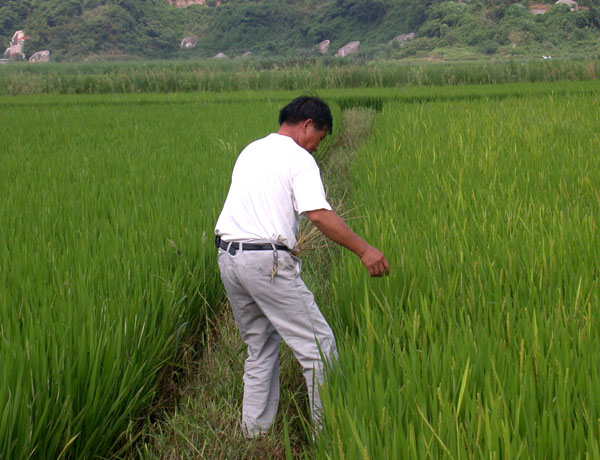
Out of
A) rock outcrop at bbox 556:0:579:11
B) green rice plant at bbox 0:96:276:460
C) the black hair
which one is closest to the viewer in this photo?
green rice plant at bbox 0:96:276:460

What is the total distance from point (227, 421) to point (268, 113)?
267 inches

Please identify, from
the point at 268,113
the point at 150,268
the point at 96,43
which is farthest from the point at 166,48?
the point at 150,268

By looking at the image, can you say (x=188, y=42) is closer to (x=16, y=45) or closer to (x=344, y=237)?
(x=16, y=45)

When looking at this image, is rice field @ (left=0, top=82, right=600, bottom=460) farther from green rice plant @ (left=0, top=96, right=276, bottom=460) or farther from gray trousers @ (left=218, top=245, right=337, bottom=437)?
gray trousers @ (left=218, top=245, right=337, bottom=437)

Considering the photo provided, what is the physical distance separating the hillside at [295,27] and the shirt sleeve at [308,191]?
3960 cm

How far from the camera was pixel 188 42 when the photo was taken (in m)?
56.9

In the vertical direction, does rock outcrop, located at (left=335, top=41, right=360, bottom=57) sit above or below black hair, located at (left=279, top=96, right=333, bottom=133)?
below

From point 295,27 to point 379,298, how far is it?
186 feet

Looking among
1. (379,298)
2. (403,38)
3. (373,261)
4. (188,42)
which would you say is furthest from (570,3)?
(373,261)

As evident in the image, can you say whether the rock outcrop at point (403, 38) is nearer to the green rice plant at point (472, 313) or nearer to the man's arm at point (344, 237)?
the green rice plant at point (472, 313)

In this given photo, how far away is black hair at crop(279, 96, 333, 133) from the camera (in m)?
2.01

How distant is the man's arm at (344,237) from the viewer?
5.91 feet

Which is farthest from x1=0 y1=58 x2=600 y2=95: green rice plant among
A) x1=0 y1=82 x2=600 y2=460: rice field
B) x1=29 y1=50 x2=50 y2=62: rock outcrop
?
x1=29 y1=50 x2=50 y2=62: rock outcrop

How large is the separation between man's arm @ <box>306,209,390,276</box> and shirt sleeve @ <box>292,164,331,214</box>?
2 cm
